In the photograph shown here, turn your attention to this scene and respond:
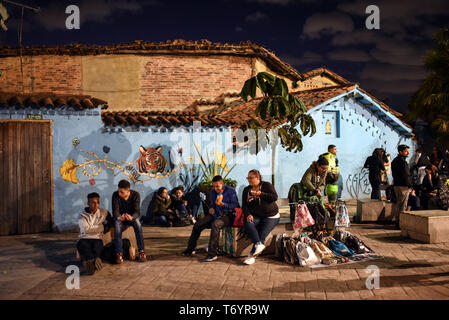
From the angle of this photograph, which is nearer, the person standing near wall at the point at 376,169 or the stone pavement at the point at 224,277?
the stone pavement at the point at 224,277

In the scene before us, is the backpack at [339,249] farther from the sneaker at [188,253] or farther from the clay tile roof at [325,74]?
the clay tile roof at [325,74]

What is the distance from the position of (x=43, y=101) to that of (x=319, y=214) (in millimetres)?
6921

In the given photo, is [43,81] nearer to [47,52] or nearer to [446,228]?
[47,52]

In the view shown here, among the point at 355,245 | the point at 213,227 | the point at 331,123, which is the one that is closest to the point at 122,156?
the point at 213,227

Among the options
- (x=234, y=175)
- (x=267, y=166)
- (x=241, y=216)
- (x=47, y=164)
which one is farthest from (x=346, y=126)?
(x=47, y=164)

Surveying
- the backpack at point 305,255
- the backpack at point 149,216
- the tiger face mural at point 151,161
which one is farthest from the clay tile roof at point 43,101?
the backpack at point 305,255

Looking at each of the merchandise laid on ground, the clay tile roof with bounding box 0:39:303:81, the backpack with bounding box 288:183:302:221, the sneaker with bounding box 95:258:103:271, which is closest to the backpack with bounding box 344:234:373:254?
the merchandise laid on ground

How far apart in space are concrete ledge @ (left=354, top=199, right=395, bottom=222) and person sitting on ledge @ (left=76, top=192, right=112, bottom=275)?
6398mm

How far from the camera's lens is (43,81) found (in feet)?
56.2

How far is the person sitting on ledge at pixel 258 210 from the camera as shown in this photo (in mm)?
6762

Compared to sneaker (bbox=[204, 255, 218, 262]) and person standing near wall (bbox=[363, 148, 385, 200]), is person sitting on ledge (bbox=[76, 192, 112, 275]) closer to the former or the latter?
sneaker (bbox=[204, 255, 218, 262])

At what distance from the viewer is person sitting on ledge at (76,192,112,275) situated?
6168 mm
